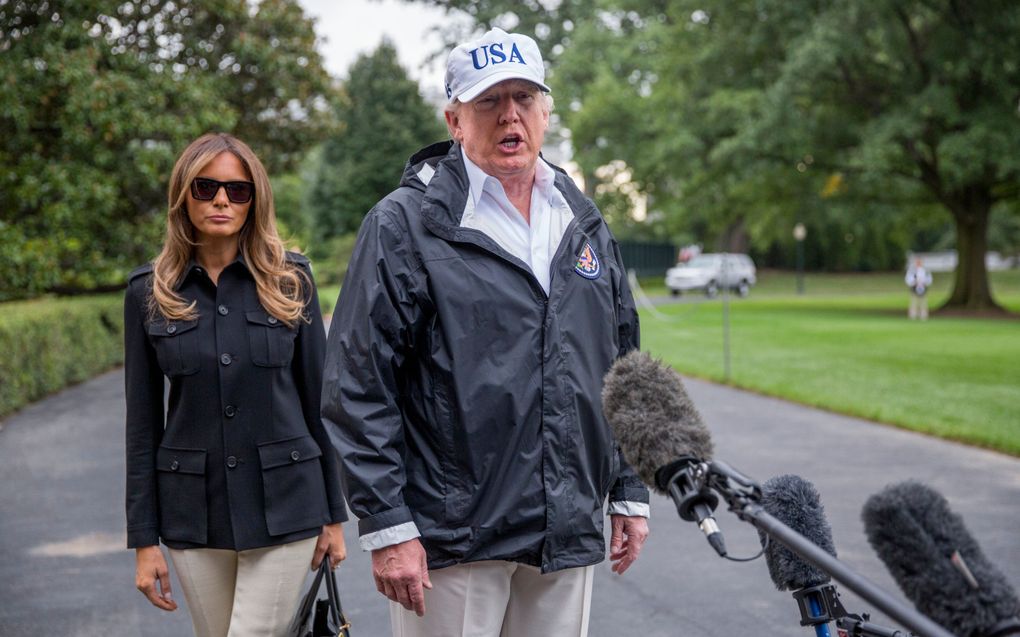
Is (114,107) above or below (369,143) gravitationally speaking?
below

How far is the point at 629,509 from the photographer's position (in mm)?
2988

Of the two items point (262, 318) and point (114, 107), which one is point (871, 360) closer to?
point (114, 107)

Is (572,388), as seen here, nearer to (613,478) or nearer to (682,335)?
(613,478)

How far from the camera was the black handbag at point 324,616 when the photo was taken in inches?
116

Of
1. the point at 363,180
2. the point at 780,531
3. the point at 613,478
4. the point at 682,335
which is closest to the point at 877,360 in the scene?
the point at 682,335

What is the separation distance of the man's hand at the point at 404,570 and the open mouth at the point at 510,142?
100cm

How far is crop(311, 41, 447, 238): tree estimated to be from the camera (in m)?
57.5

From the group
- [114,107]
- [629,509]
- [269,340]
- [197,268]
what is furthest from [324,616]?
[114,107]

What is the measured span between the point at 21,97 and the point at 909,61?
23534 millimetres

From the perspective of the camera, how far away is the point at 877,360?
1814 centimetres

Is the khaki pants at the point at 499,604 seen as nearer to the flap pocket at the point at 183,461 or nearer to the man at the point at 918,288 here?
the flap pocket at the point at 183,461

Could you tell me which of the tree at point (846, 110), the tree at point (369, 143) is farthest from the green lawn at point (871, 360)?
the tree at point (369, 143)

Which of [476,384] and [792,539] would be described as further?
[476,384]

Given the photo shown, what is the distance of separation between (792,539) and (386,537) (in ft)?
3.76
